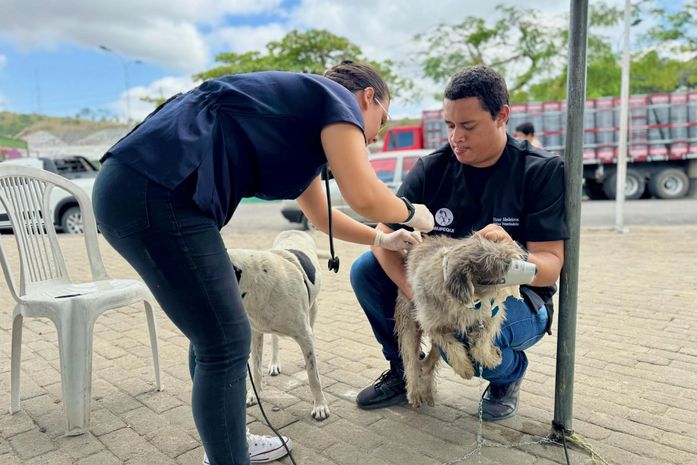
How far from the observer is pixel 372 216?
1893 mm

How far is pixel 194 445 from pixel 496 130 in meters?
2.14

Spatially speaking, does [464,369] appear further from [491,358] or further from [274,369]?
[274,369]

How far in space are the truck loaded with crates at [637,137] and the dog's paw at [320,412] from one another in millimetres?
15439

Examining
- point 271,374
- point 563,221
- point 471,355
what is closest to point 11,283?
point 271,374

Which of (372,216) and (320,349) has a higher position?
(372,216)

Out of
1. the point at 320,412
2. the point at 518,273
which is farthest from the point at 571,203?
the point at 320,412

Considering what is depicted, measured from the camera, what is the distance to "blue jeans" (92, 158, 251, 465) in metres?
1.71

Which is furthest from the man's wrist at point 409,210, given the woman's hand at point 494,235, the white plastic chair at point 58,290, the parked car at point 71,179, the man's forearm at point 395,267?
the parked car at point 71,179

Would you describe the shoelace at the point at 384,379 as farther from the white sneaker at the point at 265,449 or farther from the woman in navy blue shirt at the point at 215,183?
the woman in navy blue shirt at the point at 215,183

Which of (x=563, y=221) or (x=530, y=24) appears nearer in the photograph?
(x=563, y=221)

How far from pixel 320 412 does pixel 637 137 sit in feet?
57.2

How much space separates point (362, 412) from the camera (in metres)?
2.84

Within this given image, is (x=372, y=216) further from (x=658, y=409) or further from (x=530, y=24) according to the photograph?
(x=530, y=24)

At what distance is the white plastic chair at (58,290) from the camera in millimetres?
2590
